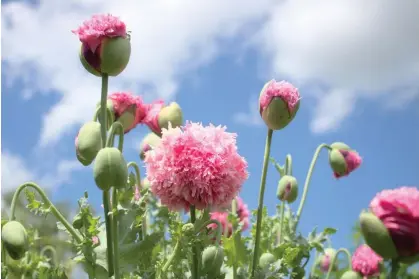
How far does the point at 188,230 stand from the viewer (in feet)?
3.78

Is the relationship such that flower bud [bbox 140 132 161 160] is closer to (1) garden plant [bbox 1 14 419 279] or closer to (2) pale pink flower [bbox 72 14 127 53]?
(1) garden plant [bbox 1 14 419 279]

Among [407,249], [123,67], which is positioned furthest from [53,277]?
[407,249]

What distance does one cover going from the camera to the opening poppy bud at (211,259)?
1147mm

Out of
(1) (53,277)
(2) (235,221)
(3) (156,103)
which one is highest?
(3) (156,103)

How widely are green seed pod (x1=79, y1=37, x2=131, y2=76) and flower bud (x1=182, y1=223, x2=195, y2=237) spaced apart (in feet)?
0.93

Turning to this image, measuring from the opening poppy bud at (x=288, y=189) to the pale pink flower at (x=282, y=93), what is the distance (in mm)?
392

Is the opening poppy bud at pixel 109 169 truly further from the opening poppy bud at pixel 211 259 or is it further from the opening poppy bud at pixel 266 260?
the opening poppy bud at pixel 266 260

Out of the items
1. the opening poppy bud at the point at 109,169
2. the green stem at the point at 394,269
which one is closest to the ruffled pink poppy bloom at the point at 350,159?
the opening poppy bud at the point at 109,169

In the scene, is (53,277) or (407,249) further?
(53,277)

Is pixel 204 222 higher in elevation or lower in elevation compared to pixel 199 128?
lower

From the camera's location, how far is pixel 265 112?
1324 millimetres

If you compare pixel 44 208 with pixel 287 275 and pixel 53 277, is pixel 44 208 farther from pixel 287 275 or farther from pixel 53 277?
pixel 287 275

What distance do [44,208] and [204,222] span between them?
29cm

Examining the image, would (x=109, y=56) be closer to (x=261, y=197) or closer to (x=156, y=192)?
(x=156, y=192)
